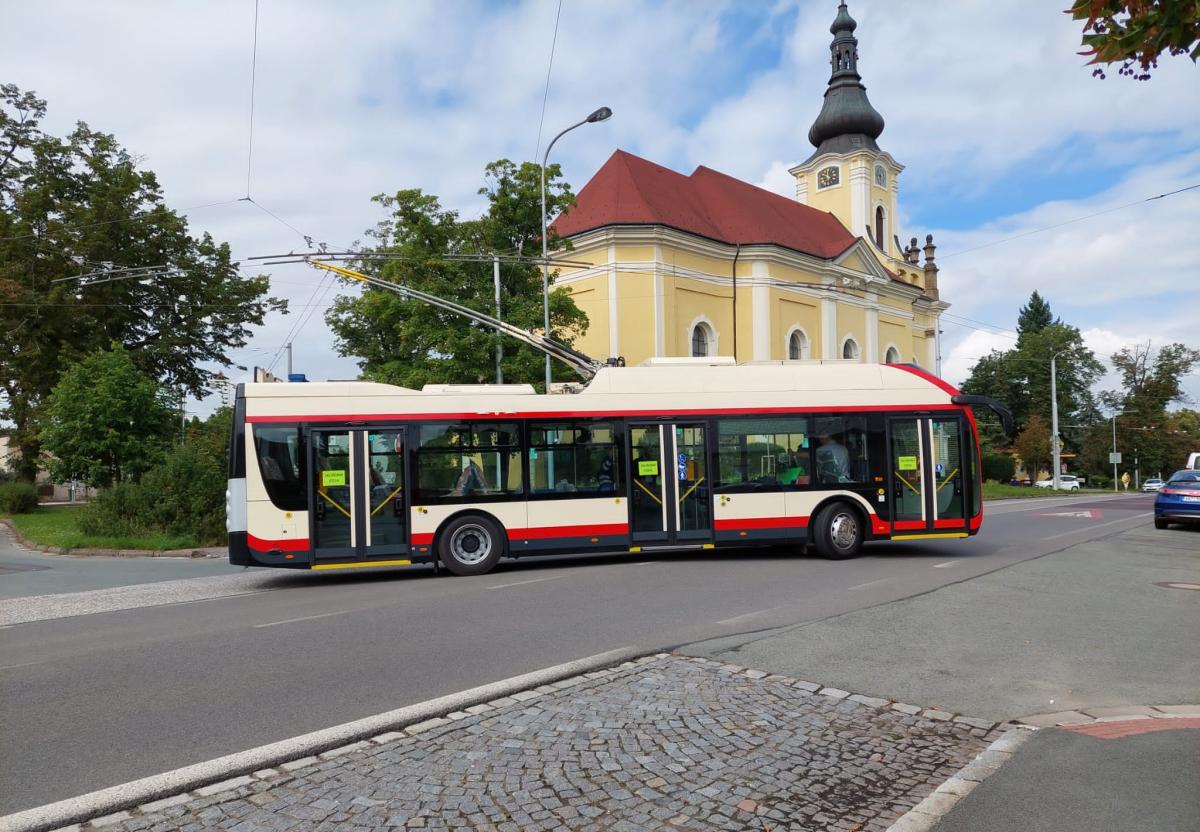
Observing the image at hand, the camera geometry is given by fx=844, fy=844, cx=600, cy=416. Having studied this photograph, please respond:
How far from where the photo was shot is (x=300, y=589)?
1230 cm

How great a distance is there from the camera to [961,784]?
4234 mm

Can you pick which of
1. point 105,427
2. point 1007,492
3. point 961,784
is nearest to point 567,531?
point 961,784

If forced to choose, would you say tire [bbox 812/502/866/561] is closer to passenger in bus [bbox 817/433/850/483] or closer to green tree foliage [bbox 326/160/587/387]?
passenger in bus [bbox 817/433/850/483]

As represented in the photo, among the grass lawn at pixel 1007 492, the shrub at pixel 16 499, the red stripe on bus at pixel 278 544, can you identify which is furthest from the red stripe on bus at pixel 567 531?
the grass lawn at pixel 1007 492

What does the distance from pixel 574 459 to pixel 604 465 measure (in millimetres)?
505

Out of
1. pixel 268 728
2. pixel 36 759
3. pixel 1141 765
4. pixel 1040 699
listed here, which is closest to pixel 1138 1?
pixel 1141 765

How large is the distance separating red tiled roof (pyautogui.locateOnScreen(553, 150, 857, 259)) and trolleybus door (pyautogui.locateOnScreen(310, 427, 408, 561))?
2207 centimetres

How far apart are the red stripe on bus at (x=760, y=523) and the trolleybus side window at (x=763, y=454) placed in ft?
1.64

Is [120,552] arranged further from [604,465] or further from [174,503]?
[604,465]

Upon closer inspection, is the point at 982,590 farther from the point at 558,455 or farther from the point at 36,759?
the point at 36,759

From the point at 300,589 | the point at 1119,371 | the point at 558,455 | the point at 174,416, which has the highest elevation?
the point at 1119,371

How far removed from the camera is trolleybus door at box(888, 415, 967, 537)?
14391 millimetres

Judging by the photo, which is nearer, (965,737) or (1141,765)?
(1141,765)

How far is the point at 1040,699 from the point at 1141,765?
1.30m
